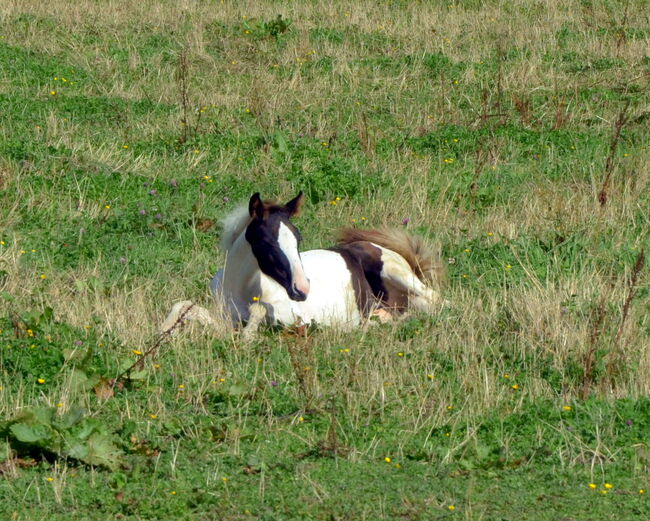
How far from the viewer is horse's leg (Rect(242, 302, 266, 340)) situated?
24.3ft

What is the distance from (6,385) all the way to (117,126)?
6.21 meters

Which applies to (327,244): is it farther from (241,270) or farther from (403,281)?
(241,270)

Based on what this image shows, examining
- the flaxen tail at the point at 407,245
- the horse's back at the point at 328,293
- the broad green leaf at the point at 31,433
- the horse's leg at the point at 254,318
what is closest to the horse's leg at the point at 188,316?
the horse's leg at the point at 254,318

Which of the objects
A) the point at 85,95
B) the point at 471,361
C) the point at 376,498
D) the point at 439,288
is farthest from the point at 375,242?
the point at 85,95

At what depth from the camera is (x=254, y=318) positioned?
750 cm

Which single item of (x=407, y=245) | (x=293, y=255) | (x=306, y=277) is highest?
(x=293, y=255)

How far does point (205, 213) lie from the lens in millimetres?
9820

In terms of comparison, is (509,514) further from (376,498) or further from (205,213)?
(205,213)

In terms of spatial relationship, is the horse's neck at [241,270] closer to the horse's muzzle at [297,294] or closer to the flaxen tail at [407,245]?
the horse's muzzle at [297,294]

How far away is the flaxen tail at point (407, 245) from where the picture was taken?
8.72m

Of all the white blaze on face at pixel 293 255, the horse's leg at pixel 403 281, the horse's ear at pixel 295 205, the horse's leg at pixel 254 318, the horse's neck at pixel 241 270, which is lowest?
the horse's leg at pixel 403 281

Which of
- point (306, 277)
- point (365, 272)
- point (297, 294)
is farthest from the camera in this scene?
point (365, 272)

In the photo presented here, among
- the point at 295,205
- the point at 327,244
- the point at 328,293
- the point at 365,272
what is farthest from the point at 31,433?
the point at 327,244

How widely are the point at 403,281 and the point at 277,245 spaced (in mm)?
1697
